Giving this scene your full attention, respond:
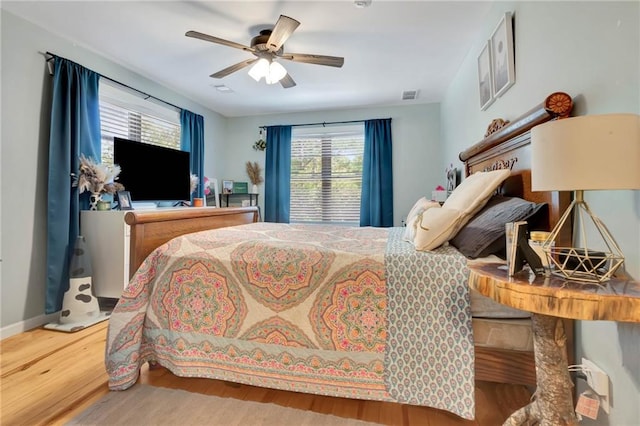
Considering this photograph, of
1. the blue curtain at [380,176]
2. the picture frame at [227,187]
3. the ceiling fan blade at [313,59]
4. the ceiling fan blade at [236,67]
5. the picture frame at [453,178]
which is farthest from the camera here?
the picture frame at [227,187]

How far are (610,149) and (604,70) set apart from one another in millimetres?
503

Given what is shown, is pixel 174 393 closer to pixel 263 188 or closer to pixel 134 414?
pixel 134 414

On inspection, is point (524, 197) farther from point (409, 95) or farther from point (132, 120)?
point (132, 120)

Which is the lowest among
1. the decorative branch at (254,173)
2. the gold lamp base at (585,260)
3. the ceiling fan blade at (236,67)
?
the gold lamp base at (585,260)

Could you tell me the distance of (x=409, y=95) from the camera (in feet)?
13.5

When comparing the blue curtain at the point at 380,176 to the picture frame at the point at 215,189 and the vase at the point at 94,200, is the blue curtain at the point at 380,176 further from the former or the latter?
the vase at the point at 94,200

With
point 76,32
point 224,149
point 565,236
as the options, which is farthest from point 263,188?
point 565,236

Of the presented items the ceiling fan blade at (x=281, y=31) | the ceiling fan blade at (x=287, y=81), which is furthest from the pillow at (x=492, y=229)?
the ceiling fan blade at (x=287, y=81)

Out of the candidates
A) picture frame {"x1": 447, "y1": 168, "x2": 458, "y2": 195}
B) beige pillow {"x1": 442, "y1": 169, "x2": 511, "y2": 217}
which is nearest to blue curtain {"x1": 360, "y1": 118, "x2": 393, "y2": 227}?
picture frame {"x1": 447, "y1": 168, "x2": 458, "y2": 195}

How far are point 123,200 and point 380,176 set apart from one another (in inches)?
129

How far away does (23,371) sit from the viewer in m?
1.81

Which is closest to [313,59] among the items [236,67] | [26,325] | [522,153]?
[236,67]

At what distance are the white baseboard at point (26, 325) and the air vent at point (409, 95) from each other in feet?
14.6

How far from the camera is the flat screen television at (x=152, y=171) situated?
3.12 meters
